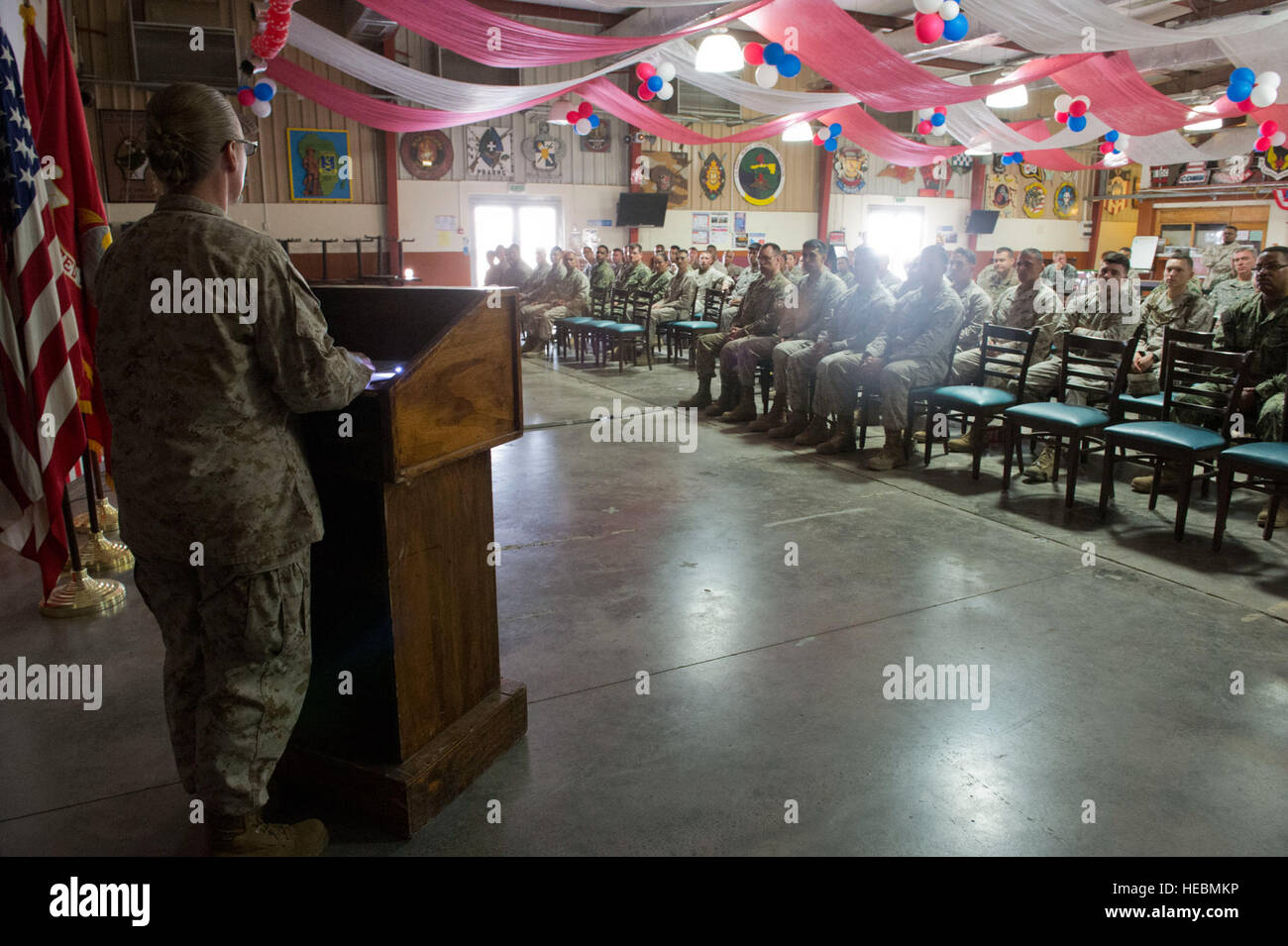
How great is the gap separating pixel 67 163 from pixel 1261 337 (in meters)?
5.44

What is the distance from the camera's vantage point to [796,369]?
6105 mm

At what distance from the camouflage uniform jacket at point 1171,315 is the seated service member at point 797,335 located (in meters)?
1.99

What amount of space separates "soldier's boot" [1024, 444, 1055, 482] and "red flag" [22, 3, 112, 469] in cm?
461

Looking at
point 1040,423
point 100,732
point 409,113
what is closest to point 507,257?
point 409,113

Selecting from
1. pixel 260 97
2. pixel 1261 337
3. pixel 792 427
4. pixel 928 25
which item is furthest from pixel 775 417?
pixel 260 97

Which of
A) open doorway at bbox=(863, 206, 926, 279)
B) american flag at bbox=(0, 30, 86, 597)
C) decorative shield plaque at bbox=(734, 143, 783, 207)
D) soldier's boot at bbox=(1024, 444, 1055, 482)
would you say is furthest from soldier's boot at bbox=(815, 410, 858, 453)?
open doorway at bbox=(863, 206, 926, 279)

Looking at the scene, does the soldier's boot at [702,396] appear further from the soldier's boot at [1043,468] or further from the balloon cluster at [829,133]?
the balloon cluster at [829,133]

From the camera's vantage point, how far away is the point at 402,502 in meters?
1.91

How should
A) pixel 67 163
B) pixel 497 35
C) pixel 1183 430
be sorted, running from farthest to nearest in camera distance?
1. pixel 497 35
2. pixel 1183 430
3. pixel 67 163

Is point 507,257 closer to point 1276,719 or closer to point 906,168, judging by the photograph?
point 906,168

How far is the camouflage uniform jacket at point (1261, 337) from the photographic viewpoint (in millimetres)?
4438

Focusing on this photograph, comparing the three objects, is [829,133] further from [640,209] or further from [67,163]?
[67,163]

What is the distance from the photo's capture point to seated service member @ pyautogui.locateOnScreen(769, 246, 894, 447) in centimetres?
602

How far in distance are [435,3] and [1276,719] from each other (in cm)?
521
